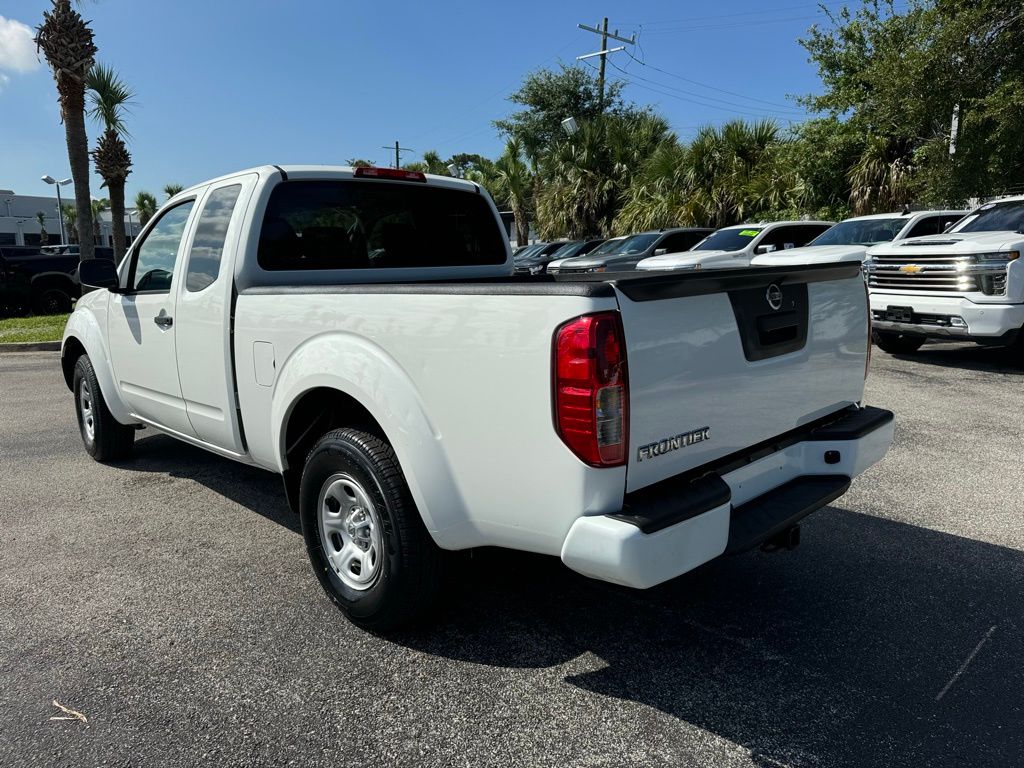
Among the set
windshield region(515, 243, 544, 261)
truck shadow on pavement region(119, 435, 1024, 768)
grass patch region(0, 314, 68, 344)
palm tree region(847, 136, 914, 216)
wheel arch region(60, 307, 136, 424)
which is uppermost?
palm tree region(847, 136, 914, 216)

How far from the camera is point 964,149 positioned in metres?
13.1

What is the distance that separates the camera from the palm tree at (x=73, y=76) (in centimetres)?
1566

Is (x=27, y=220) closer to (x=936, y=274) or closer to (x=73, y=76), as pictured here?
(x=73, y=76)

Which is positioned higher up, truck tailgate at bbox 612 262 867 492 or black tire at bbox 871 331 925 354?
truck tailgate at bbox 612 262 867 492

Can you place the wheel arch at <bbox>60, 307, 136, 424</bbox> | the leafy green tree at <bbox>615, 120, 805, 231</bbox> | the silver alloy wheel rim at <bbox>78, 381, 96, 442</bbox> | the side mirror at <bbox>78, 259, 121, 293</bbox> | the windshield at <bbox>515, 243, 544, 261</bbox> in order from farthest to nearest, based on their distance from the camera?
1. the windshield at <bbox>515, 243, 544, 261</bbox>
2. the leafy green tree at <bbox>615, 120, 805, 231</bbox>
3. the silver alloy wheel rim at <bbox>78, 381, 96, 442</bbox>
4. the wheel arch at <bbox>60, 307, 136, 424</bbox>
5. the side mirror at <bbox>78, 259, 121, 293</bbox>

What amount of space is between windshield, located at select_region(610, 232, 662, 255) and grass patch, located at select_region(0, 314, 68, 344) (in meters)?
10.8

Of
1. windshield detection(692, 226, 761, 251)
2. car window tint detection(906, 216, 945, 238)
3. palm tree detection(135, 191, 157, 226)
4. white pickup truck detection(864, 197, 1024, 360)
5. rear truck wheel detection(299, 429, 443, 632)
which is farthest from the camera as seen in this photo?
palm tree detection(135, 191, 157, 226)

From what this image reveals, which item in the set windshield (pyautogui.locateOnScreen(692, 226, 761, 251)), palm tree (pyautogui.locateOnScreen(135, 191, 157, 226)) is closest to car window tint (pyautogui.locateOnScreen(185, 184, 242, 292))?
windshield (pyautogui.locateOnScreen(692, 226, 761, 251))

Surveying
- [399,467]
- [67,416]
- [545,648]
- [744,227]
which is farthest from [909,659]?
[744,227]

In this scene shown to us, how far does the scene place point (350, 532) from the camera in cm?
315

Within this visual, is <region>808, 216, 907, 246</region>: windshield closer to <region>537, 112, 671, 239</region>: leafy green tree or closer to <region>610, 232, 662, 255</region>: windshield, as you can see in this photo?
<region>610, 232, 662, 255</region>: windshield

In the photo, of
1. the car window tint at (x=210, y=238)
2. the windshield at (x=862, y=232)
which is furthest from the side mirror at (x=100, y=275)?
the windshield at (x=862, y=232)

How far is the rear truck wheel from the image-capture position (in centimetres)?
279

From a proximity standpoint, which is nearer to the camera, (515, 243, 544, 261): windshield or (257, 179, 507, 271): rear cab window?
(257, 179, 507, 271): rear cab window
